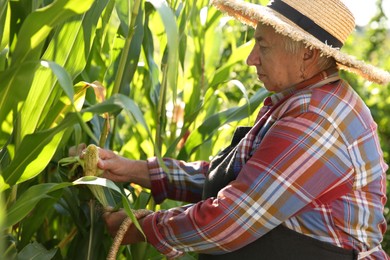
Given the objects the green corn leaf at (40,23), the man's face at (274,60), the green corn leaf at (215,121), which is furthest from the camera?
the green corn leaf at (215,121)

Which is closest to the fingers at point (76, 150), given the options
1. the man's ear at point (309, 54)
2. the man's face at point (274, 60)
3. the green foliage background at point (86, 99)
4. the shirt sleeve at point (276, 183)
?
the green foliage background at point (86, 99)

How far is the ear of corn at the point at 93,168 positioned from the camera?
6.46ft

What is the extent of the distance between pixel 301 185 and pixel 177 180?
446mm

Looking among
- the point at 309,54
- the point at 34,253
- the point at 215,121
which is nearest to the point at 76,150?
the point at 34,253

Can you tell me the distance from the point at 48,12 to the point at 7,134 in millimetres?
326

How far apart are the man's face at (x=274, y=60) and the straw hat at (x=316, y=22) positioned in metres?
0.04

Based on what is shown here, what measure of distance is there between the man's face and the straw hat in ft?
0.14

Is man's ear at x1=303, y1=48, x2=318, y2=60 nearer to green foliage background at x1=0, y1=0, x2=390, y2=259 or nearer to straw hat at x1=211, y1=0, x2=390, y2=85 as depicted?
straw hat at x1=211, y1=0, x2=390, y2=85

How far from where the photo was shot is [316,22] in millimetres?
2051

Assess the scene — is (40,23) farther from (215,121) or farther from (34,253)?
(215,121)

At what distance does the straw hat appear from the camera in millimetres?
1992

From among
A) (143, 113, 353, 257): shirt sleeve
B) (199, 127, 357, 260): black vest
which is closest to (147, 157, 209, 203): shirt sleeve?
(199, 127, 357, 260): black vest

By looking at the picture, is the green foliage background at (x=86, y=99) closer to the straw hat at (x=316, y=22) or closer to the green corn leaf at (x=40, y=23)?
the green corn leaf at (x=40, y=23)

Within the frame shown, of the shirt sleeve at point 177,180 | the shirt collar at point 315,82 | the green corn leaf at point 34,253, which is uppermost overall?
the shirt collar at point 315,82
